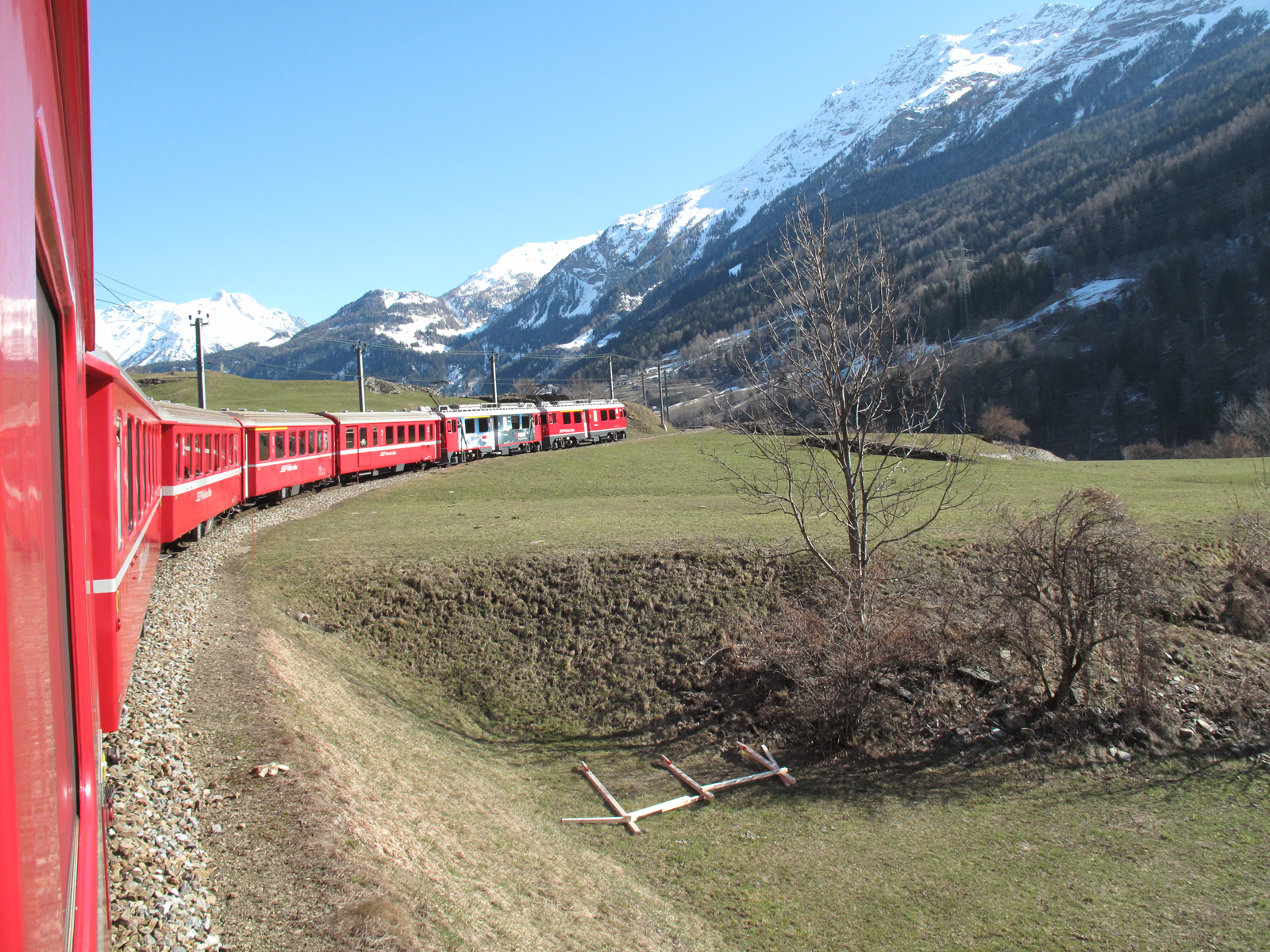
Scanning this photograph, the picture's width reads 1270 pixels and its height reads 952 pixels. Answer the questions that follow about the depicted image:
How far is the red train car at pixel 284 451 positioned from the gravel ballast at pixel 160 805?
34.0 ft

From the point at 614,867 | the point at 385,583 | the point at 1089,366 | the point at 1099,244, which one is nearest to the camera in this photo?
the point at 614,867

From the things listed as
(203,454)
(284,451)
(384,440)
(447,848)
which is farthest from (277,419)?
(447,848)

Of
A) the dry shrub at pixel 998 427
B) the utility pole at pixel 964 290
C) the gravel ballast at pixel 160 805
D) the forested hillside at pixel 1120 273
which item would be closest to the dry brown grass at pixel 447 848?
the gravel ballast at pixel 160 805

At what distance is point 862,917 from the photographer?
830 centimetres

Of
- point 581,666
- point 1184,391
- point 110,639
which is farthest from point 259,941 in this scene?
point 1184,391

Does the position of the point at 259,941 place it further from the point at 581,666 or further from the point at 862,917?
the point at 581,666

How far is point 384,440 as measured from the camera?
104ft

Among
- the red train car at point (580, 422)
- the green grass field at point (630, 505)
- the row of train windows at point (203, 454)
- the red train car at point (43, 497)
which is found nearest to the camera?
the red train car at point (43, 497)

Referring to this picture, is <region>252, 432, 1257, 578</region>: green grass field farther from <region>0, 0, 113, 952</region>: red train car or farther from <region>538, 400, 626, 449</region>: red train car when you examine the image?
<region>0, 0, 113, 952</region>: red train car

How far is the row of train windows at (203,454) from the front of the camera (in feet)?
47.4

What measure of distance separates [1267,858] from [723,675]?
779 cm

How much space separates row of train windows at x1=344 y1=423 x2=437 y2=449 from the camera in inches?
1148

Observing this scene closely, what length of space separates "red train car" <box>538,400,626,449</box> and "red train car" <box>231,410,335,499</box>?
18764 millimetres

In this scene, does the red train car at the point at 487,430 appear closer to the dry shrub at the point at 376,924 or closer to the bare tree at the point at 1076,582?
the bare tree at the point at 1076,582
